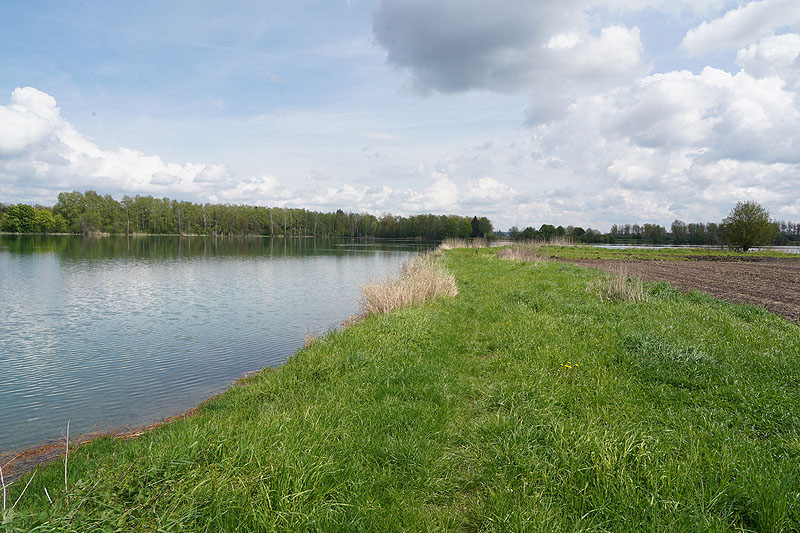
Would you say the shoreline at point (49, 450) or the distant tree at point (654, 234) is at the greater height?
the distant tree at point (654, 234)

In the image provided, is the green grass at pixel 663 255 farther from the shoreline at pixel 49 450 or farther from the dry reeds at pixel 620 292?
the shoreline at pixel 49 450

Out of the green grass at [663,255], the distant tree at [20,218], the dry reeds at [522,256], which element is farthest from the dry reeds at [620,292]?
the distant tree at [20,218]

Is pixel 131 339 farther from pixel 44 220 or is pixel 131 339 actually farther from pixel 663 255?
pixel 44 220

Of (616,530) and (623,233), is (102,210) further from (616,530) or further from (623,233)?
(623,233)

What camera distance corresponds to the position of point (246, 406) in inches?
249

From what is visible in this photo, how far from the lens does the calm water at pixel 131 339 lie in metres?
8.04

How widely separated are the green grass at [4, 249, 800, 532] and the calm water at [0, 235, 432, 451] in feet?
8.04

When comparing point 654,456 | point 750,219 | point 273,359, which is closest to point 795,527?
point 654,456

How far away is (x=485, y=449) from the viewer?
4285 millimetres

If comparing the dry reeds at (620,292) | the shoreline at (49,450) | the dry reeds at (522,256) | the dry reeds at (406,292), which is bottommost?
the shoreline at (49,450)

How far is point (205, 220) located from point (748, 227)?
5164 inches

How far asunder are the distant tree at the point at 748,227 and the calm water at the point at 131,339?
49.9 m

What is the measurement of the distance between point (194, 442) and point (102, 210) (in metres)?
127

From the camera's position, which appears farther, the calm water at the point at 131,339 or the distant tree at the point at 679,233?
the distant tree at the point at 679,233
